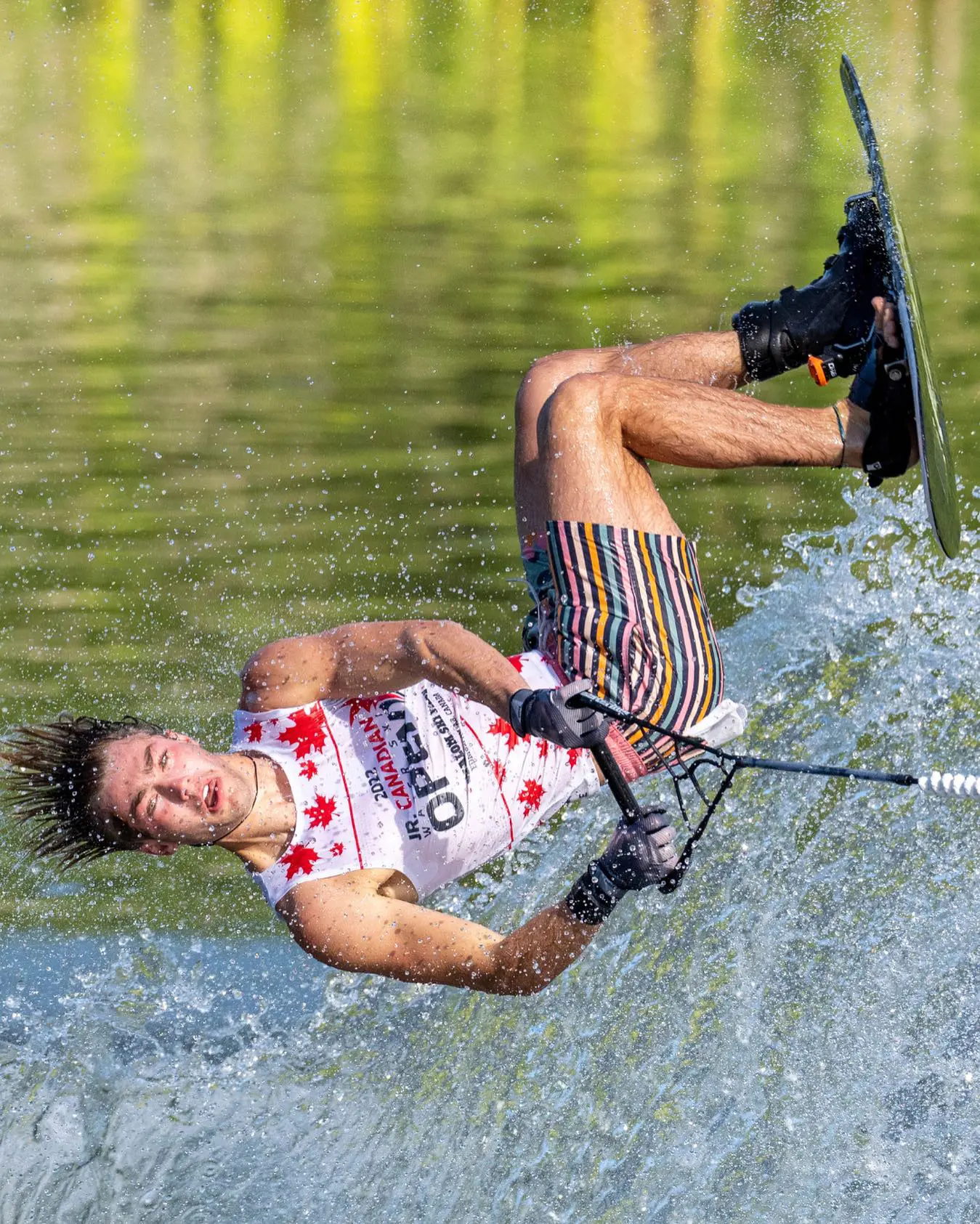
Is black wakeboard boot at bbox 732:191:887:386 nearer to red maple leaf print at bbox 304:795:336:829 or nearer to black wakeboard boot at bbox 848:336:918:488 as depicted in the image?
black wakeboard boot at bbox 848:336:918:488

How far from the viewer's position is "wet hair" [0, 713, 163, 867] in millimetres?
4227

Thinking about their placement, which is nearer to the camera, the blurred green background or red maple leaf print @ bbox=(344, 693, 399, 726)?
red maple leaf print @ bbox=(344, 693, 399, 726)

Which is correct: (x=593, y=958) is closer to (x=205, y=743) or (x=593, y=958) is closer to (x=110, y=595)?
(x=205, y=743)

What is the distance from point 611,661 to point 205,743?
2.52 metres

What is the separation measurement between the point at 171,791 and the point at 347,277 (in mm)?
A: 10118

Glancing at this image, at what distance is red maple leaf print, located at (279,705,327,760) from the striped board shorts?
2.08 ft

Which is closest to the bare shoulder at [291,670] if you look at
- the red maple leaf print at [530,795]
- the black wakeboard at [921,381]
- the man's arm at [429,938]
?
the man's arm at [429,938]

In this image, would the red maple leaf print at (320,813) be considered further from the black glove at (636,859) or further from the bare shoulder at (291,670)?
the black glove at (636,859)

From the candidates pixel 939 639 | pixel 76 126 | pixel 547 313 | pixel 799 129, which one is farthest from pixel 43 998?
pixel 799 129

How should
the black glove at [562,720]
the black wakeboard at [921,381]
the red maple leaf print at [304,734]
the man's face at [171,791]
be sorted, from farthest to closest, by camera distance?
the red maple leaf print at [304,734] < the man's face at [171,791] < the black wakeboard at [921,381] < the black glove at [562,720]

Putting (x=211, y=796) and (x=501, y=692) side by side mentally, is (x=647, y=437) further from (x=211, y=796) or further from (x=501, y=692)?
(x=211, y=796)

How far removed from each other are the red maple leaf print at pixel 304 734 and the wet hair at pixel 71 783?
336 millimetres

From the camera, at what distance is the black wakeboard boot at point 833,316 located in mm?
4387

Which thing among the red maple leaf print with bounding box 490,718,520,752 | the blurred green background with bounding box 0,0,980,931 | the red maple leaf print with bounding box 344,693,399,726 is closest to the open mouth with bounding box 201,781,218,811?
the red maple leaf print with bounding box 344,693,399,726
